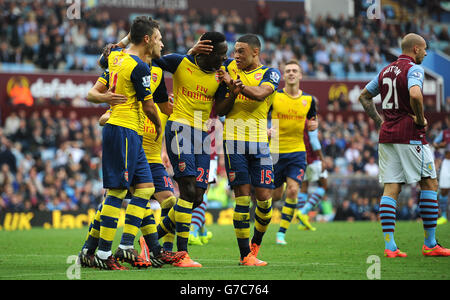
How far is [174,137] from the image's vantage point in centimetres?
802

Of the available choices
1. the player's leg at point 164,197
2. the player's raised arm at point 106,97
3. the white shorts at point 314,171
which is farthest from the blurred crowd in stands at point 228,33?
the player's raised arm at point 106,97

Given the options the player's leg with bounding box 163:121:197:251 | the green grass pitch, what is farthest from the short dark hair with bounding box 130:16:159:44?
the green grass pitch

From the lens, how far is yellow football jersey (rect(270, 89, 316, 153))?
1239cm

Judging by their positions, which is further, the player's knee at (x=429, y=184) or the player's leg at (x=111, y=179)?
the player's knee at (x=429, y=184)

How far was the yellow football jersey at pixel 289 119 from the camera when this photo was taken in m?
12.4

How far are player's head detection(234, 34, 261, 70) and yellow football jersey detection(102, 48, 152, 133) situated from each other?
1.55 metres

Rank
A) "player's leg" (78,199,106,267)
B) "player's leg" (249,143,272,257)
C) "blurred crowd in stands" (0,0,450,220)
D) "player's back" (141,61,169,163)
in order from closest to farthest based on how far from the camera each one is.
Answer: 1. "player's leg" (78,199,106,267)
2. "player's back" (141,61,169,163)
3. "player's leg" (249,143,272,257)
4. "blurred crowd in stands" (0,0,450,220)

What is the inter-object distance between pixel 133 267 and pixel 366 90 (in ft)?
13.6

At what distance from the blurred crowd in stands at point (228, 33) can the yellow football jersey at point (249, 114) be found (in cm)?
1645

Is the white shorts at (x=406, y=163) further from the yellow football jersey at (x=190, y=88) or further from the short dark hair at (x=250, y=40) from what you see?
the yellow football jersey at (x=190, y=88)

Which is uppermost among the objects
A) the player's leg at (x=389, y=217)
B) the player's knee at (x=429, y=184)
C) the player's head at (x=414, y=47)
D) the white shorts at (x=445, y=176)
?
the player's head at (x=414, y=47)

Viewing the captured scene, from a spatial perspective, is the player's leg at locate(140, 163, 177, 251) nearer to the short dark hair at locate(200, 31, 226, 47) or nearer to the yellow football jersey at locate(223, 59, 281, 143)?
the yellow football jersey at locate(223, 59, 281, 143)

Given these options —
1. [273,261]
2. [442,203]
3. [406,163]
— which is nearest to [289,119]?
[406,163]

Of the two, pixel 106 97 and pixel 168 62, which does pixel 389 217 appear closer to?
pixel 168 62
